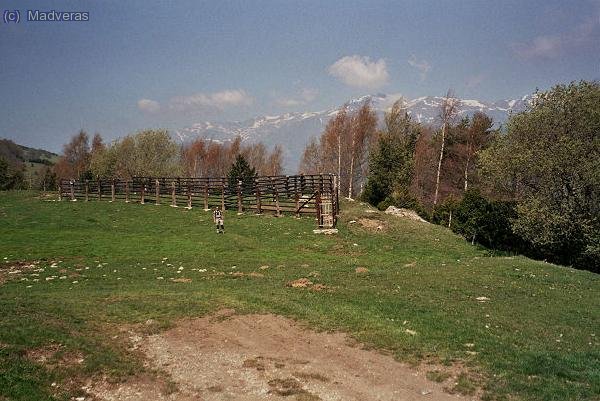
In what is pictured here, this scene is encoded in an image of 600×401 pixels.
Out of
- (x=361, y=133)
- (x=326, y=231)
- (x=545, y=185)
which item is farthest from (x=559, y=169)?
(x=361, y=133)

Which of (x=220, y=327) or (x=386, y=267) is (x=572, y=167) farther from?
(x=220, y=327)

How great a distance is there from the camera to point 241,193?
45656 mm

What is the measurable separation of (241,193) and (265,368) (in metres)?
34.1

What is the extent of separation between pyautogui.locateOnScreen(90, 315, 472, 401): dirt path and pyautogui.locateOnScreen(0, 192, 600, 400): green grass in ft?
2.40

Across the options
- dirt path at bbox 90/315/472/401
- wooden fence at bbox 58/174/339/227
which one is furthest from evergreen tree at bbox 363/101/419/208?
dirt path at bbox 90/315/472/401

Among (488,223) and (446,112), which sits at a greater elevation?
(446,112)

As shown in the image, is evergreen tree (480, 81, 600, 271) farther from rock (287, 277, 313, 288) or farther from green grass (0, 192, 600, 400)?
rock (287, 277, 313, 288)

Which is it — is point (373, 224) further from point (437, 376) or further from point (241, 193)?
point (437, 376)

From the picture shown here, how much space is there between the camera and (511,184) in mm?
36938

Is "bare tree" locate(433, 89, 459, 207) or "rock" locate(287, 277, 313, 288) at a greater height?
"bare tree" locate(433, 89, 459, 207)

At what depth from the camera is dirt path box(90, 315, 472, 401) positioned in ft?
35.8

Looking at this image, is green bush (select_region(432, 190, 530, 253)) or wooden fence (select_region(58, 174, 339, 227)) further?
wooden fence (select_region(58, 174, 339, 227))

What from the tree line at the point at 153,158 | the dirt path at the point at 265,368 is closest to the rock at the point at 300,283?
the dirt path at the point at 265,368

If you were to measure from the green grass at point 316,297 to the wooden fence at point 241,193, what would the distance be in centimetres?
490
